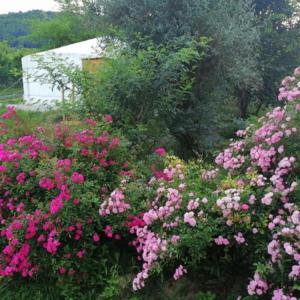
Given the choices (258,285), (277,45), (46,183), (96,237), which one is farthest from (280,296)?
(277,45)

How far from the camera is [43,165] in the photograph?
9.99 ft

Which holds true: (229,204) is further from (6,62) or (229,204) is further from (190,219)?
(6,62)

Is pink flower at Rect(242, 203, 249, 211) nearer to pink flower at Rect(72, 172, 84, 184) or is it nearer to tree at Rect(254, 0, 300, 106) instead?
pink flower at Rect(72, 172, 84, 184)

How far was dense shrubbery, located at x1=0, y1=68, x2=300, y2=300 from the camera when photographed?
7.62 feet

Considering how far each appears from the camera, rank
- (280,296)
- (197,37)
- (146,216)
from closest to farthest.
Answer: (280,296) → (146,216) → (197,37)

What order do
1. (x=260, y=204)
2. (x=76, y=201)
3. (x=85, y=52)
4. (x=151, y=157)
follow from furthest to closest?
1. (x=85, y=52)
2. (x=151, y=157)
3. (x=76, y=201)
4. (x=260, y=204)

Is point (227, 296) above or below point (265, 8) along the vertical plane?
below

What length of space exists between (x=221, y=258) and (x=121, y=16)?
4.51 m

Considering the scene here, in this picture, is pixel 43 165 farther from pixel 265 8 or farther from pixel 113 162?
pixel 265 8

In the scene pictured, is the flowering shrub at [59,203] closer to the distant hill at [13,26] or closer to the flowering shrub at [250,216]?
the flowering shrub at [250,216]

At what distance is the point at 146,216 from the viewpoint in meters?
2.58

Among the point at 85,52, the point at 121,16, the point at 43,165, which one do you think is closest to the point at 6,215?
A: the point at 43,165

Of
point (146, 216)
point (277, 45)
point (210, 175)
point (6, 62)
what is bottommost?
point (6, 62)

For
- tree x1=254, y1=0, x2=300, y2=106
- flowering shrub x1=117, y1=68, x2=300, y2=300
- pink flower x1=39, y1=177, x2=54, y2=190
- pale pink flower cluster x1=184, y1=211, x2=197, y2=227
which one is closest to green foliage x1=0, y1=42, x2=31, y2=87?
tree x1=254, y1=0, x2=300, y2=106
